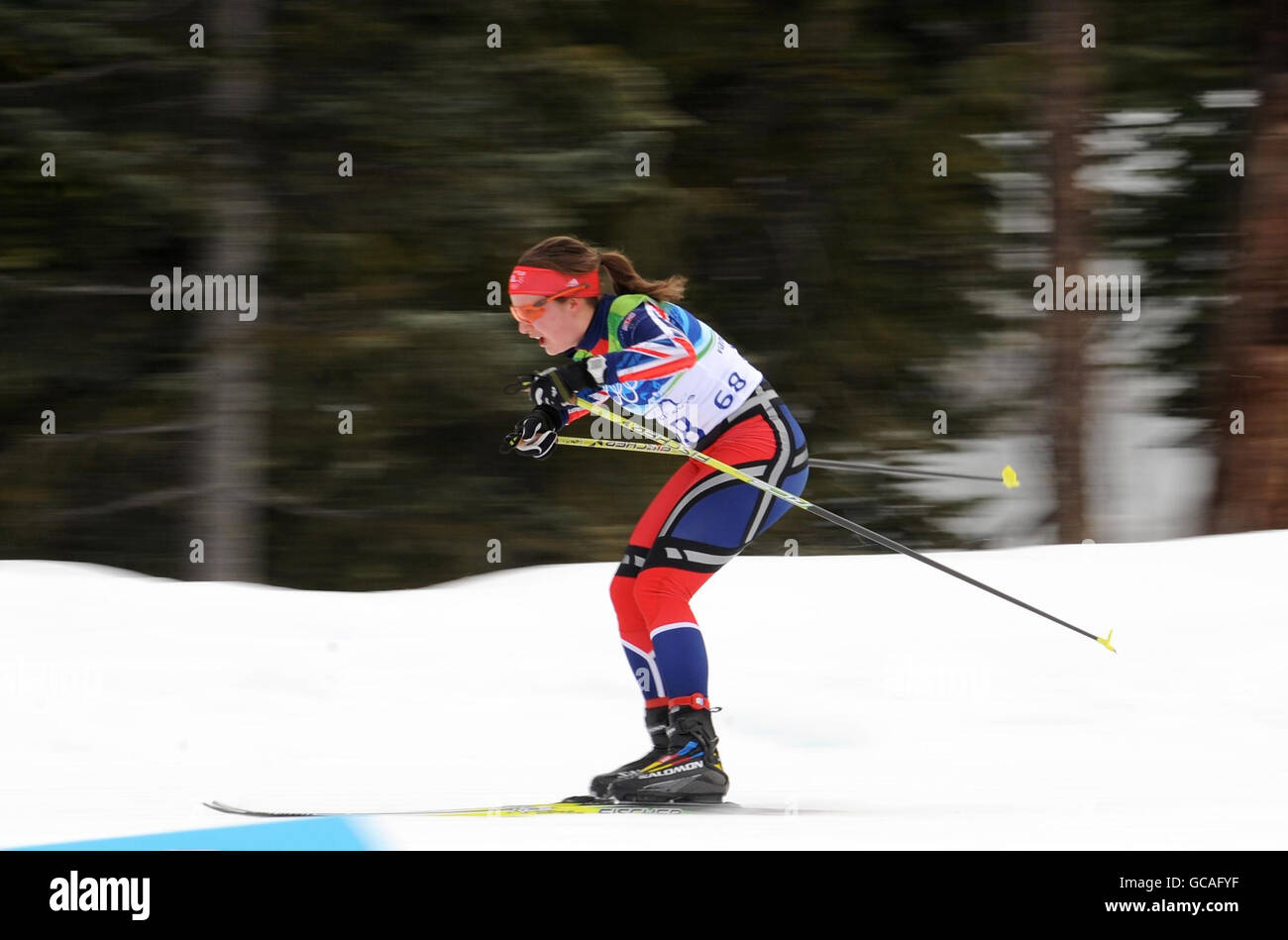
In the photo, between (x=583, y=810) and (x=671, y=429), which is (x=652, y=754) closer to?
(x=583, y=810)

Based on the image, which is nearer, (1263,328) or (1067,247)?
(1263,328)

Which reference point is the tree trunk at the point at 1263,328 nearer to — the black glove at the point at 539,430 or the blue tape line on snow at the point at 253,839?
the black glove at the point at 539,430

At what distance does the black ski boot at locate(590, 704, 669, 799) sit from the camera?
153 inches

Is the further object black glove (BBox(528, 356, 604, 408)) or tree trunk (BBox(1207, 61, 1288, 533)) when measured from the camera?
tree trunk (BBox(1207, 61, 1288, 533))

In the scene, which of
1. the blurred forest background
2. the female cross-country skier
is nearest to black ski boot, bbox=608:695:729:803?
the female cross-country skier

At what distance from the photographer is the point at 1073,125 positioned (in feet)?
29.0

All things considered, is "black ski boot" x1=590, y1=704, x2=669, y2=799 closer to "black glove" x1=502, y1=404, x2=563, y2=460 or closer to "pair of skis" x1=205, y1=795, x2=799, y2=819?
"pair of skis" x1=205, y1=795, x2=799, y2=819

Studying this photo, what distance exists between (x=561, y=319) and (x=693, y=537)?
2.40 feet

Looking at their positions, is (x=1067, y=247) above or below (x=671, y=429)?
above

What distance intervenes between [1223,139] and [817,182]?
283cm

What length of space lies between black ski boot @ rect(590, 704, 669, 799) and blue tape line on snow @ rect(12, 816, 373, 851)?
788mm

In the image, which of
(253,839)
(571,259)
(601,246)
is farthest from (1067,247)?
(253,839)

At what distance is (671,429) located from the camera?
401cm

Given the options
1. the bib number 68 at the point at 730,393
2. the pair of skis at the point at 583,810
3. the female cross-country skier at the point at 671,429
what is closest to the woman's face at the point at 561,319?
the female cross-country skier at the point at 671,429
